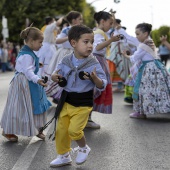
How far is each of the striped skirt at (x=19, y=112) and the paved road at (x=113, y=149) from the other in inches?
7.5

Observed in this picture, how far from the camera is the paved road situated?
5637 mm

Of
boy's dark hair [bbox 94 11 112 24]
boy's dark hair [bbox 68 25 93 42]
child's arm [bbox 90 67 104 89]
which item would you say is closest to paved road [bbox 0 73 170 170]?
child's arm [bbox 90 67 104 89]

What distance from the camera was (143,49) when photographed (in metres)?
8.70

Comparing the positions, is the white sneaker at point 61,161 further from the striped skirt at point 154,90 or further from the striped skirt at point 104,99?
the striped skirt at point 154,90

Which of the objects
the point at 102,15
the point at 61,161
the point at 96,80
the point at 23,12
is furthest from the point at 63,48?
the point at 23,12

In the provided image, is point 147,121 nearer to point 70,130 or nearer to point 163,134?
point 163,134

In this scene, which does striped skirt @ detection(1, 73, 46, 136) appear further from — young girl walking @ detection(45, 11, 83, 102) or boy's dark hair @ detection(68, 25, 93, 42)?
young girl walking @ detection(45, 11, 83, 102)

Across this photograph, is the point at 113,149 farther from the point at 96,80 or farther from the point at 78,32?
the point at 78,32

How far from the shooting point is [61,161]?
5.63 metres

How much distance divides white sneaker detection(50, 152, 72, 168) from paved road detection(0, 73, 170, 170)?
6cm

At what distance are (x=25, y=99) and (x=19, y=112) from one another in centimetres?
19

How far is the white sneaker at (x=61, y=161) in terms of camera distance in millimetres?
5605

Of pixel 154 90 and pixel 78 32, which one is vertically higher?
pixel 78 32

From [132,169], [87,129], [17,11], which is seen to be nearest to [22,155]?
[132,169]
